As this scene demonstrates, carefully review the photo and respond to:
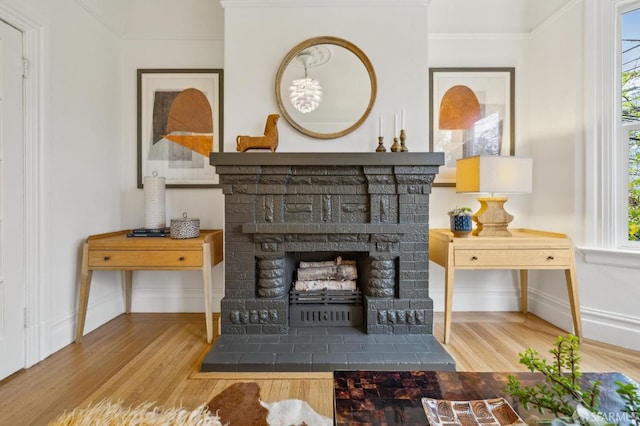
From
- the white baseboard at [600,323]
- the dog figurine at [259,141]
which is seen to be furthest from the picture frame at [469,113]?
the dog figurine at [259,141]

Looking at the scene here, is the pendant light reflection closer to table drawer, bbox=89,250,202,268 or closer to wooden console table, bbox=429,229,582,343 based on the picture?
table drawer, bbox=89,250,202,268

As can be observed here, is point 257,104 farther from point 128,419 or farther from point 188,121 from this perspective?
point 128,419

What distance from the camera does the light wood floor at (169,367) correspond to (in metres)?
1.66

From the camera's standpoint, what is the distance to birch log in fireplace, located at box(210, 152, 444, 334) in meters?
2.25

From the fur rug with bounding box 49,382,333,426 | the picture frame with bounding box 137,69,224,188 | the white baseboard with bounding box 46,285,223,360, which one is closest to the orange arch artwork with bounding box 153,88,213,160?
the picture frame with bounding box 137,69,224,188

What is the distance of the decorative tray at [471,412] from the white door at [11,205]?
7.80ft

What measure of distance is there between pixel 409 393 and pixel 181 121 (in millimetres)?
2799

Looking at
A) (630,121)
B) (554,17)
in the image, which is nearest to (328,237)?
(630,121)

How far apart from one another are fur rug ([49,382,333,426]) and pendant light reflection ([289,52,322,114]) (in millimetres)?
1967

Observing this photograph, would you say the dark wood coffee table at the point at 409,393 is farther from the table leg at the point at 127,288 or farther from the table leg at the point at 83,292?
the table leg at the point at 127,288

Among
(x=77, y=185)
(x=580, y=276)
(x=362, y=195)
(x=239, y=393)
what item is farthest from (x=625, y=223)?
(x=77, y=185)

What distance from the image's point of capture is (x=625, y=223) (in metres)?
2.25

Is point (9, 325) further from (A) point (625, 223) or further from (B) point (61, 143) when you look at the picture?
(A) point (625, 223)

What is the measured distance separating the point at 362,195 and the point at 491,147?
4.82 ft
